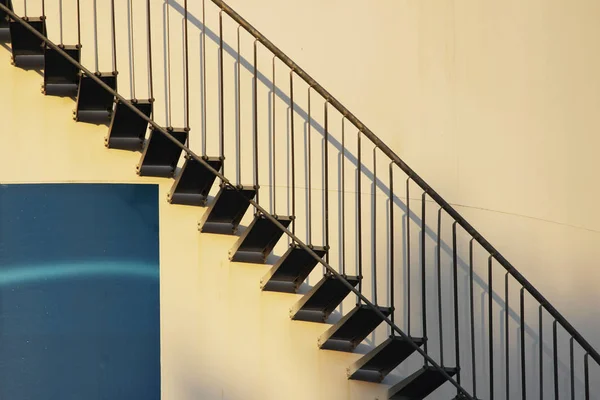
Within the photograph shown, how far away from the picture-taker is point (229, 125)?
749cm

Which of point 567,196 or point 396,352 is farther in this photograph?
point 567,196

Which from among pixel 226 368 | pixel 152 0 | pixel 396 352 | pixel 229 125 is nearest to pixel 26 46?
pixel 152 0

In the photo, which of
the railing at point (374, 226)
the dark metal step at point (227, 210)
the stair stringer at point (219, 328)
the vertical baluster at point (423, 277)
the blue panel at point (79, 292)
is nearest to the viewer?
the vertical baluster at point (423, 277)

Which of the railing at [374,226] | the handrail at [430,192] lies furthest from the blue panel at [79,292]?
the handrail at [430,192]

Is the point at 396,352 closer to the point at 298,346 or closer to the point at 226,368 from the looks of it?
the point at 298,346

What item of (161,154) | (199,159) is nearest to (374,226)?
(199,159)

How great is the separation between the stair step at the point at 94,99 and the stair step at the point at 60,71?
5.6 inches

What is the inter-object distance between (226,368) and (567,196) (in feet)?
8.81

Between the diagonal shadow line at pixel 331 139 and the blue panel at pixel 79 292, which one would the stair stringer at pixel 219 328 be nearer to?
the blue panel at pixel 79 292

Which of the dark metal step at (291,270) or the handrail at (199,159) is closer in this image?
the handrail at (199,159)

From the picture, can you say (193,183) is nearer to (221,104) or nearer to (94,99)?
(221,104)

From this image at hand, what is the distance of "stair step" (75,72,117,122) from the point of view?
6.93 meters

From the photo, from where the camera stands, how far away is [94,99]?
Result: 7105mm

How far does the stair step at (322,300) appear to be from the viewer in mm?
6859
